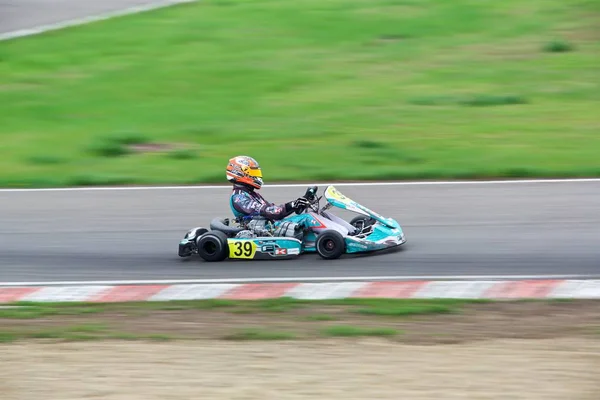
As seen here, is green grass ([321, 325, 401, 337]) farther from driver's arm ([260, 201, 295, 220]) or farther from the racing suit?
the racing suit

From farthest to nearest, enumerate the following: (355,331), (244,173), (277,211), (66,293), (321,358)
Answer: (244,173)
(277,211)
(66,293)
(355,331)
(321,358)

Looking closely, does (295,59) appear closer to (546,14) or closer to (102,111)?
(102,111)

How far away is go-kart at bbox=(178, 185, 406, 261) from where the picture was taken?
13289mm

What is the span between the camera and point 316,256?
44.8ft

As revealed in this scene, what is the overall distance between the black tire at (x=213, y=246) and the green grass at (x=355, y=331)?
340 centimetres

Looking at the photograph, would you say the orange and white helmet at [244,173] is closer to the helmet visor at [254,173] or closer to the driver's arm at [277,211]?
the helmet visor at [254,173]

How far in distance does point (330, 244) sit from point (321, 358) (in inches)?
161

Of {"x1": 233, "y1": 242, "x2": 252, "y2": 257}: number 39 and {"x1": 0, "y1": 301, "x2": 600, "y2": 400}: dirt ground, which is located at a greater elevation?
{"x1": 233, "y1": 242, "x2": 252, "y2": 257}: number 39

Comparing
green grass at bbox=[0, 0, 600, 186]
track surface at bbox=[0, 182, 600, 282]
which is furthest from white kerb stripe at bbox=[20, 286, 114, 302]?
green grass at bbox=[0, 0, 600, 186]

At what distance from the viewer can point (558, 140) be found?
789 inches

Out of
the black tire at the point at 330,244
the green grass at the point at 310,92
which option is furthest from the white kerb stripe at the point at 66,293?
the green grass at the point at 310,92

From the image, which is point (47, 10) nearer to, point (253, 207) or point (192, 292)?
point (253, 207)

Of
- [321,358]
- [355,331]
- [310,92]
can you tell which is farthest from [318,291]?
[310,92]

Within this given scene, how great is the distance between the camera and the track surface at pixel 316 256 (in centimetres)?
1318
